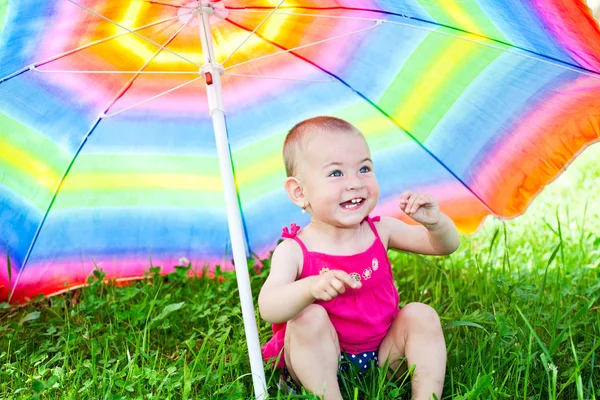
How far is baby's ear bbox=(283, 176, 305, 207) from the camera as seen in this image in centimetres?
221

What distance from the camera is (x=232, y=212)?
215cm

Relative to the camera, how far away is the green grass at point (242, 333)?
2.17m

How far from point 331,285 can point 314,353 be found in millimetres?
346

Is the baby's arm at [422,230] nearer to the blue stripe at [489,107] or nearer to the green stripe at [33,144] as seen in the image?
the blue stripe at [489,107]

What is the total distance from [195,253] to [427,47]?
4.95ft

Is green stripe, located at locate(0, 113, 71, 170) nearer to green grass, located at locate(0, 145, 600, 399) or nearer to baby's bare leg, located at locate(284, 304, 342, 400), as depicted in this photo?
green grass, located at locate(0, 145, 600, 399)

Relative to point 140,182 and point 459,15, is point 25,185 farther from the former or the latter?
point 459,15

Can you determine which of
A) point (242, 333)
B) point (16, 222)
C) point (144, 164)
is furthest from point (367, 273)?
point (16, 222)

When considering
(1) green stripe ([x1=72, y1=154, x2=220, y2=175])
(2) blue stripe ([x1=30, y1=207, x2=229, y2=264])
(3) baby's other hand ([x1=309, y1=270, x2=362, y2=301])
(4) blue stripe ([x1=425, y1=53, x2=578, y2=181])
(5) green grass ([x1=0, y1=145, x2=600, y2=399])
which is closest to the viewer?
(3) baby's other hand ([x1=309, y1=270, x2=362, y2=301])

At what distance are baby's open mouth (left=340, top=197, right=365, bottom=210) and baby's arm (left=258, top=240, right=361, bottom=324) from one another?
8.1 inches

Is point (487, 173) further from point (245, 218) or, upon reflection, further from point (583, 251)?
point (245, 218)

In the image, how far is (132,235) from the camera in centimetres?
313

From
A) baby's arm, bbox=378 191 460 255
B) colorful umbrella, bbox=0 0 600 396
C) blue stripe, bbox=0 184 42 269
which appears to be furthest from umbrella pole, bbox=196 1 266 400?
blue stripe, bbox=0 184 42 269

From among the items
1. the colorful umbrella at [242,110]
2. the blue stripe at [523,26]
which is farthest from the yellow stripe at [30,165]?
the blue stripe at [523,26]
